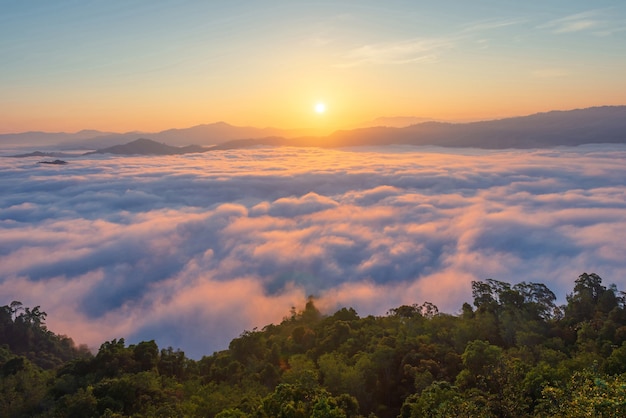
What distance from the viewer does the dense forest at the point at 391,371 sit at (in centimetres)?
2320

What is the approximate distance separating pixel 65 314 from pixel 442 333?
102 meters

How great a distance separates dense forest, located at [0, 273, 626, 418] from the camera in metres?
23.2

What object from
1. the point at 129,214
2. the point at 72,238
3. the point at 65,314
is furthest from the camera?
the point at 129,214

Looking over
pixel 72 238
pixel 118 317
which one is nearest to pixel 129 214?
pixel 72 238

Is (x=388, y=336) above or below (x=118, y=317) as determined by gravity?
above

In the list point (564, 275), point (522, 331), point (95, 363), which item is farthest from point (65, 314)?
point (564, 275)

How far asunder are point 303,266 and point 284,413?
116 metres

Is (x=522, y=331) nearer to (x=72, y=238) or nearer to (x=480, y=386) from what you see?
(x=480, y=386)

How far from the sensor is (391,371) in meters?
38.4

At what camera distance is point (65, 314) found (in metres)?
112

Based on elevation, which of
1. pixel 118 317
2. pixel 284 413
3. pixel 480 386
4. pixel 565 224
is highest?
pixel 284 413

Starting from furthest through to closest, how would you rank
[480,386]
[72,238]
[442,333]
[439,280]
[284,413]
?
1. [72,238]
2. [439,280]
3. [442,333]
4. [480,386]
5. [284,413]

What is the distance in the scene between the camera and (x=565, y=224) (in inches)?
6102

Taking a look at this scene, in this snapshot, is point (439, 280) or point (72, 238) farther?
point (72, 238)
